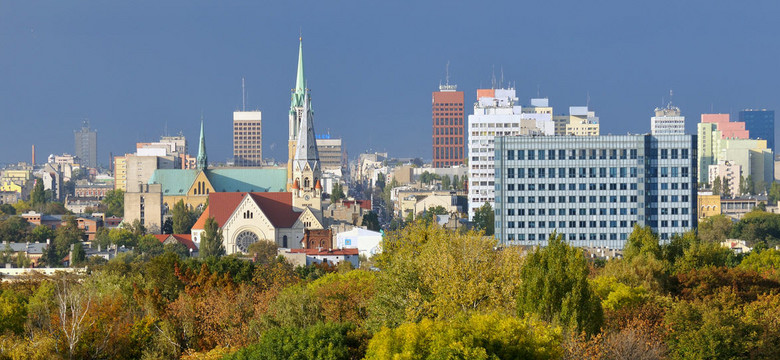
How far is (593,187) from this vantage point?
118 metres

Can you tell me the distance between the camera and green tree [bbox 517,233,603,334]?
159 feet

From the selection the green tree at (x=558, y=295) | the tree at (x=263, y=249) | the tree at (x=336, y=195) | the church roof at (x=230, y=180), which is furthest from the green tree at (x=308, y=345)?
the tree at (x=336, y=195)

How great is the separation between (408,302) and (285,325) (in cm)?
526

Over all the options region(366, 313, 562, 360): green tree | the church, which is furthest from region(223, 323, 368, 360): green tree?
the church

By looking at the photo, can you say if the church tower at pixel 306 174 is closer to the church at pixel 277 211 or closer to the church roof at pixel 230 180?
the church at pixel 277 211

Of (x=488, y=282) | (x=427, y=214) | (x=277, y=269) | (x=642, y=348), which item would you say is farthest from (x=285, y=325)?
(x=427, y=214)

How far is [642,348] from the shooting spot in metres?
45.7

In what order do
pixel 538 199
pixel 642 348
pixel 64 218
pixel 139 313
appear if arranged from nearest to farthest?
pixel 642 348 → pixel 139 313 → pixel 538 199 → pixel 64 218

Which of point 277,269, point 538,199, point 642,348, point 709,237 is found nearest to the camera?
point 642,348

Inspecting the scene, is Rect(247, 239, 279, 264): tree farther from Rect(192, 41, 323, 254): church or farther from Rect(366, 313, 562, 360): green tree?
Rect(366, 313, 562, 360): green tree

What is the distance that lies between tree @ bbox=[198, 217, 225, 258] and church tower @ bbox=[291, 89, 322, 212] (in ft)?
42.3

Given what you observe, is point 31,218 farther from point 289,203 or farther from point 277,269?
point 277,269

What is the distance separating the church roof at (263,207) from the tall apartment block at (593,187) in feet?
95.3

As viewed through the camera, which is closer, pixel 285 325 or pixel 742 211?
pixel 285 325
